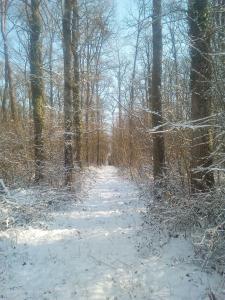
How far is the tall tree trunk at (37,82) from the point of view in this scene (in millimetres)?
14352

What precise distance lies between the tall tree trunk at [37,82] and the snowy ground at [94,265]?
4.72 metres

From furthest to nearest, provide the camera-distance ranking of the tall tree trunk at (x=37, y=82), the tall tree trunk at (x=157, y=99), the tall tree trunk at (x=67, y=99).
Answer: the tall tree trunk at (x=37, y=82)
the tall tree trunk at (x=67, y=99)
the tall tree trunk at (x=157, y=99)

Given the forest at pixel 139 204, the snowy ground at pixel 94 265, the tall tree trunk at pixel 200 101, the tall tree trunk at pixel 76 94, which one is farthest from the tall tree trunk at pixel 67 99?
the tall tree trunk at pixel 200 101

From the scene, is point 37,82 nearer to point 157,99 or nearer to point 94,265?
point 157,99

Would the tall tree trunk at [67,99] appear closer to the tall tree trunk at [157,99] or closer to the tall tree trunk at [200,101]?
the tall tree trunk at [157,99]

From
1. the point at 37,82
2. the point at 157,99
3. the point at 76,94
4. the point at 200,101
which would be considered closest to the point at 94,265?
the point at 200,101

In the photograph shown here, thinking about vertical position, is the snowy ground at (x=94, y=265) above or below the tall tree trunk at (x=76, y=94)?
below

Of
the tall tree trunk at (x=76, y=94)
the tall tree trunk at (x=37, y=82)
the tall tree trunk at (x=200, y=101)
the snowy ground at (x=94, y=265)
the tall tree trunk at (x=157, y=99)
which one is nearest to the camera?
the snowy ground at (x=94, y=265)

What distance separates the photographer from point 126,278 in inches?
253

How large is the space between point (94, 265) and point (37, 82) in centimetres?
943

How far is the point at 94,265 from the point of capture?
277 inches

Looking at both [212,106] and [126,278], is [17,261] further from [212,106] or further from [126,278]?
[212,106]

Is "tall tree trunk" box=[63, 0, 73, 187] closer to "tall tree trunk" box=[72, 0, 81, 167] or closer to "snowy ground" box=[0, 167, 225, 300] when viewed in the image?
"tall tree trunk" box=[72, 0, 81, 167]

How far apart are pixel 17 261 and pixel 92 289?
199 centimetres
